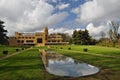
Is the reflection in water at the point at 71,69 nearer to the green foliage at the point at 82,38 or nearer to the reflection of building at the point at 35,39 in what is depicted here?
the green foliage at the point at 82,38

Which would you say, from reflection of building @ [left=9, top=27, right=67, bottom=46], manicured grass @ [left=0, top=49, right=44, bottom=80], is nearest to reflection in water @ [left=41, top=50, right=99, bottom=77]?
manicured grass @ [left=0, top=49, right=44, bottom=80]

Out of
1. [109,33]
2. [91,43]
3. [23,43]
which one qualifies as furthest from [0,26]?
[23,43]

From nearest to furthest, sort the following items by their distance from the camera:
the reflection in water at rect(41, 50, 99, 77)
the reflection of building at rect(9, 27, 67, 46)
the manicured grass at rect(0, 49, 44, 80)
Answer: the manicured grass at rect(0, 49, 44, 80) < the reflection in water at rect(41, 50, 99, 77) < the reflection of building at rect(9, 27, 67, 46)

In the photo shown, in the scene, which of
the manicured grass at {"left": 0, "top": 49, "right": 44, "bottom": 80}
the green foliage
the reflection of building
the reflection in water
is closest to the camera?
the manicured grass at {"left": 0, "top": 49, "right": 44, "bottom": 80}

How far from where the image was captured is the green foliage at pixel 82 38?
9262 cm

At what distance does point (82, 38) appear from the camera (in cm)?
9338

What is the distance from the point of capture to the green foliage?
3647 inches

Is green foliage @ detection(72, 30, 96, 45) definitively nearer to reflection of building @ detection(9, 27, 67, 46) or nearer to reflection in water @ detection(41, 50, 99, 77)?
reflection of building @ detection(9, 27, 67, 46)

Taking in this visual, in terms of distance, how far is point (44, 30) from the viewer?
Answer: 383 feet

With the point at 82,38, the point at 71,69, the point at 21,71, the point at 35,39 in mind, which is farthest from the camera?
the point at 35,39

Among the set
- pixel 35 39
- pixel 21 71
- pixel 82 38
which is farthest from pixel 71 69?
pixel 35 39

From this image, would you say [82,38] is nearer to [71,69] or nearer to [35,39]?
[35,39]

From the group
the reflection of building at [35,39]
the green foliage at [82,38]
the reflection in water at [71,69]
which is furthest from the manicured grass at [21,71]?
the reflection of building at [35,39]

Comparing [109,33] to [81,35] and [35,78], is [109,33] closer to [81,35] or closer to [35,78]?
[81,35]
